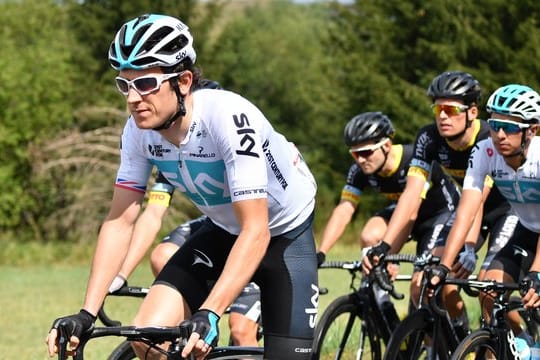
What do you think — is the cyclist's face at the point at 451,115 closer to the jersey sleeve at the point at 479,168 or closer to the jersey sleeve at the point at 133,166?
the jersey sleeve at the point at 479,168

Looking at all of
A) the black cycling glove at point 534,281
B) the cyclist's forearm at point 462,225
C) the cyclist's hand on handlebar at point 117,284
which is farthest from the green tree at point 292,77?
the black cycling glove at point 534,281

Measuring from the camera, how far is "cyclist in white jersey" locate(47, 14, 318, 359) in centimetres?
461

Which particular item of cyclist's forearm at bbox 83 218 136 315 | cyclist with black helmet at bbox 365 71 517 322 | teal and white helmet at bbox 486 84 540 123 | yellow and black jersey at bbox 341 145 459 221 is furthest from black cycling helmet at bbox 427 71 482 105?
cyclist's forearm at bbox 83 218 136 315

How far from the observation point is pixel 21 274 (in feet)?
86.8

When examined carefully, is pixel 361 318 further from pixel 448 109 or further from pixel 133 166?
pixel 133 166

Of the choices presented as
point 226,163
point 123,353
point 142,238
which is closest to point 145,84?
point 226,163

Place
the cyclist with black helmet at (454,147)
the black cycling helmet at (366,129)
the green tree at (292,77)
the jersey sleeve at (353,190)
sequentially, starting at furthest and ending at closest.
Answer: the green tree at (292,77)
the jersey sleeve at (353,190)
the black cycling helmet at (366,129)
the cyclist with black helmet at (454,147)

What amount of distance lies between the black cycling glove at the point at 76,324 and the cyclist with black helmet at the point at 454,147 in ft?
13.2

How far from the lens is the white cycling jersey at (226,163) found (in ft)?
15.5

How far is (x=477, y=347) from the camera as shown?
682 centimetres

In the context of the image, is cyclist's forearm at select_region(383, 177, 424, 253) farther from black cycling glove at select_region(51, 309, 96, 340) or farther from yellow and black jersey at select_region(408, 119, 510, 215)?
black cycling glove at select_region(51, 309, 96, 340)

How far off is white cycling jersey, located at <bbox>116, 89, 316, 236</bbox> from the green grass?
4.68m

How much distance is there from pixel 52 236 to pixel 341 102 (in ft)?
51.1

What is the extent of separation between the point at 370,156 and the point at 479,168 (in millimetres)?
1530
